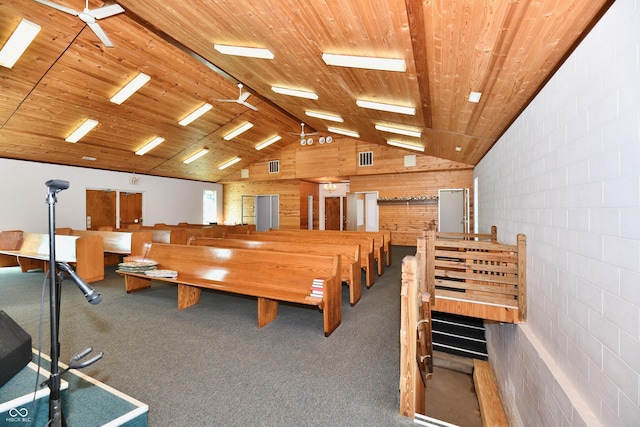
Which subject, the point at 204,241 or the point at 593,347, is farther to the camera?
the point at 204,241

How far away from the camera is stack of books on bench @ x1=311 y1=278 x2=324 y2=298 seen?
9.37 ft

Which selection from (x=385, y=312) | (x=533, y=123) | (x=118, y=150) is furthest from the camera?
(x=118, y=150)

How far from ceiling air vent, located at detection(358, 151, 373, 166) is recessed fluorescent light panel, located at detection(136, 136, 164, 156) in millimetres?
6064

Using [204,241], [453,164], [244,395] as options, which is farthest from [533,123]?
[453,164]

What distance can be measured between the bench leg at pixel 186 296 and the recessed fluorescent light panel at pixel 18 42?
3934 millimetres

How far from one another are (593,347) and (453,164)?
24.2 ft

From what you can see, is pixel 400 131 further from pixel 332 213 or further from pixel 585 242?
pixel 332 213

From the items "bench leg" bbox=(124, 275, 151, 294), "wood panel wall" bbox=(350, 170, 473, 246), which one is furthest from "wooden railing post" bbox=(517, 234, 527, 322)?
"wood panel wall" bbox=(350, 170, 473, 246)

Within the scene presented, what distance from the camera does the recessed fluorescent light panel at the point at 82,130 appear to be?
235 inches

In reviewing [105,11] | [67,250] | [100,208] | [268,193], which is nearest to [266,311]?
[105,11]

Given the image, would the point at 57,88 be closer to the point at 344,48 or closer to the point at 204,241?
the point at 204,241

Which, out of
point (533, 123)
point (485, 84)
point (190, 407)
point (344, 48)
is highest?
point (344, 48)

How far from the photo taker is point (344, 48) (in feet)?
9.63

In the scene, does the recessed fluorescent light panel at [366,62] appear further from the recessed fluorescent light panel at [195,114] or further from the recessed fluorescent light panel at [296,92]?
the recessed fluorescent light panel at [195,114]
